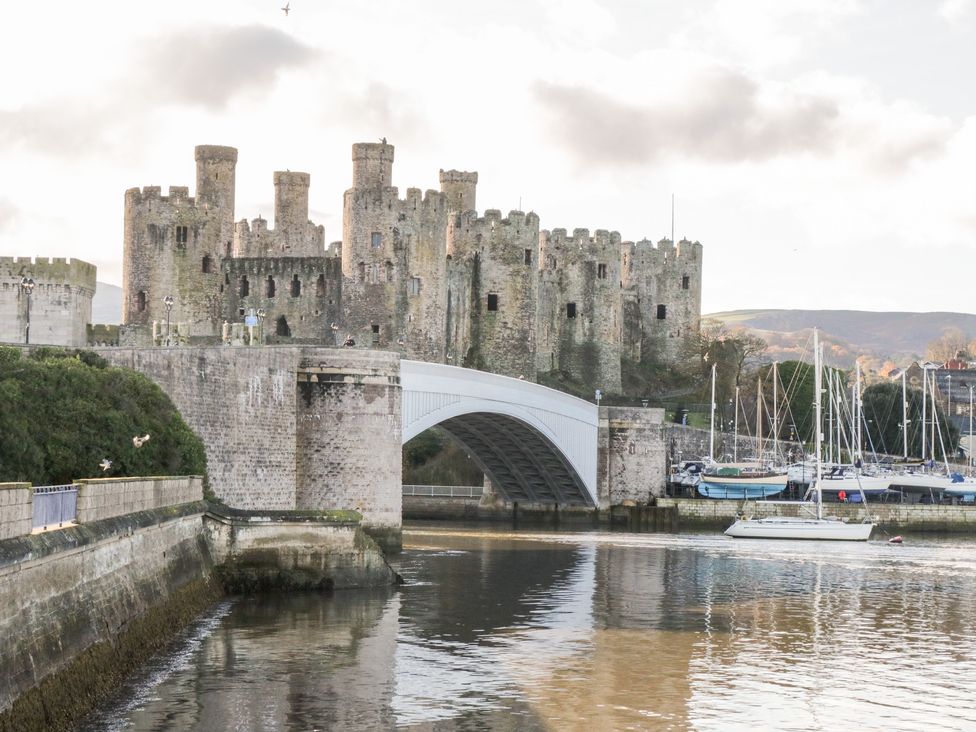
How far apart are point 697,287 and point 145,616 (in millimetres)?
65703

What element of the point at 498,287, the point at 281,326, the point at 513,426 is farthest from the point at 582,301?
the point at 513,426

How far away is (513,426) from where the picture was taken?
53031mm

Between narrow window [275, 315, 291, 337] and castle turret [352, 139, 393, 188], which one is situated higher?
castle turret [352, 139, 393, 188]

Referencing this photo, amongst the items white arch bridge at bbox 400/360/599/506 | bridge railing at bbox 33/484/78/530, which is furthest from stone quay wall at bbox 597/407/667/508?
bridge railing at bbox 33/484/78/530

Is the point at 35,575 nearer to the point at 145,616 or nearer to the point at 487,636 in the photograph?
the point at 145,616

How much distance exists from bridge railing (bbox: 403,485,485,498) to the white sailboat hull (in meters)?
13.7

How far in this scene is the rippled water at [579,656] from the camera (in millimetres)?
19188

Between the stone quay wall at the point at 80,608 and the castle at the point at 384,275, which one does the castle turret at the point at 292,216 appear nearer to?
the castle at the point at 384,275

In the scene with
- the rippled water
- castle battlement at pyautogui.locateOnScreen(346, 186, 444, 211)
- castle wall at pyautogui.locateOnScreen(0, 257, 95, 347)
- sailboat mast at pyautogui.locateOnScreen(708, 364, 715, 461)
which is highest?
castle battlement at pyautogui.locateOnScreen(346, 186, 444, 211)

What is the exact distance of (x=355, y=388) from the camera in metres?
38.8

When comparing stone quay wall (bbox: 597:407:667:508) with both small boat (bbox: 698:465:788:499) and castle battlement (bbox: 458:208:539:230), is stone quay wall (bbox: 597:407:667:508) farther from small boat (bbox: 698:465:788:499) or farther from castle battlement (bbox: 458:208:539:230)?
castle battlement (bbox: 458:208:539:230)

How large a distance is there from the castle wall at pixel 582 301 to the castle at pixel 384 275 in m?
0.07

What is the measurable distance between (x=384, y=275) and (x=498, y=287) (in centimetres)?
939

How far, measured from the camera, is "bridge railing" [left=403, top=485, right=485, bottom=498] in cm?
6450
